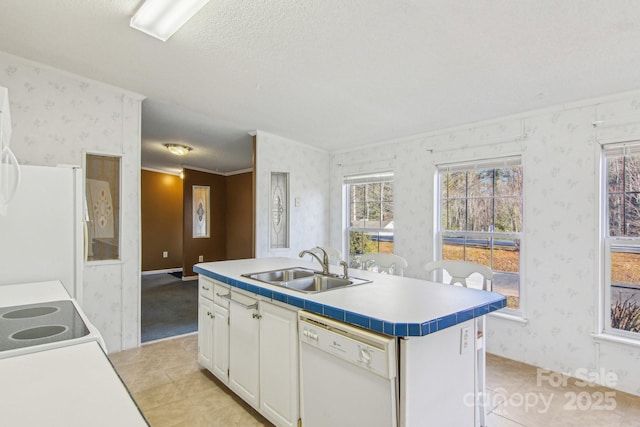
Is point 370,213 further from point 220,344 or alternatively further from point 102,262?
point 102,262

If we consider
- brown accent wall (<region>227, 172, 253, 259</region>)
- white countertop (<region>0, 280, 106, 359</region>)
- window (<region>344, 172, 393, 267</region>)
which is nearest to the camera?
white countertop (<region>0, 280, 106, 359</region>)

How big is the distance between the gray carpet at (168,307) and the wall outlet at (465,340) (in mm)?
3181

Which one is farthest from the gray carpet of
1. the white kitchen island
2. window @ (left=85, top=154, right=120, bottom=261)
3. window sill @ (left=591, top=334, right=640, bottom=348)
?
window sill @ (left=591, top=334, right=640, bottom=348)

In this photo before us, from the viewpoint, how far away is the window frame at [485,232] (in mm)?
3064

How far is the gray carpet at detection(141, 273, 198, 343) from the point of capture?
3873mm

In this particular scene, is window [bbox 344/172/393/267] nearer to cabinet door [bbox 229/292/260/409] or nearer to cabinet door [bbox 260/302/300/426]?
cabinet door [bbox 229/292/260/409]

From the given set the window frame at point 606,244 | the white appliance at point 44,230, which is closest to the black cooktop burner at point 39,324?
the white appliance at point 44,230

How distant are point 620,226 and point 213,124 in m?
4.16

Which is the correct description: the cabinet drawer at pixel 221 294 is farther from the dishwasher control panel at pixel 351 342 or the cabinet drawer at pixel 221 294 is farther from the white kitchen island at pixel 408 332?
the dishwasher control panel at pixel 351 342

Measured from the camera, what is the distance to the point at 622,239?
257cm

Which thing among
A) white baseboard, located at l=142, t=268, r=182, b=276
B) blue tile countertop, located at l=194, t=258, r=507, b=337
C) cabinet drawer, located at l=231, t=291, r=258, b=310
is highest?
blue tile countertop, located at l=194, t=258, r=507, b=337

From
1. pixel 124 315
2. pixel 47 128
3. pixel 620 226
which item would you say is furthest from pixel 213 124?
pixel 620 226

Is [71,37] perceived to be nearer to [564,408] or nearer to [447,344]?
[447,344]

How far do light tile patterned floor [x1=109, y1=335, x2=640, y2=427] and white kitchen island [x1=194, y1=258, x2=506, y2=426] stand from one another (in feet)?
0.70
